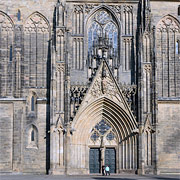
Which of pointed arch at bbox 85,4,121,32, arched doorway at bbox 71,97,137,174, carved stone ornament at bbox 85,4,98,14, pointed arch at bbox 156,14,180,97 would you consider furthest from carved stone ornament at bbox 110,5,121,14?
arched doorway at bbox 71,97,137,174

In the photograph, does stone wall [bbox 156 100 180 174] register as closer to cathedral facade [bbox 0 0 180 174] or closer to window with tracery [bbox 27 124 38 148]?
cathedral facade [bbox 0 0 180 174]

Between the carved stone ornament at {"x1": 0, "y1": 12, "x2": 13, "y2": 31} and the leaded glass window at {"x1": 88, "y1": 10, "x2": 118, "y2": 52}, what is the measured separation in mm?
5840

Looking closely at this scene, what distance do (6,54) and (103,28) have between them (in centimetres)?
739

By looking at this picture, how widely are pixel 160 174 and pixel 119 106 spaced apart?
Answer: 542 cm

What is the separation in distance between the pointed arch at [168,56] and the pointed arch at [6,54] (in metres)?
10.7

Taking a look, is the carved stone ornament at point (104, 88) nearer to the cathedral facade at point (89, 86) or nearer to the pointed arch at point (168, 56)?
the cathedral facade at point (89, 86)

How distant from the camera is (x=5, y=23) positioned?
33844 mm

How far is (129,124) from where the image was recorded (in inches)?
1273

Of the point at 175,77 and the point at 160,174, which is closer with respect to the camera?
the point at 160,174

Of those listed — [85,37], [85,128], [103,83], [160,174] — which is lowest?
[160,174]

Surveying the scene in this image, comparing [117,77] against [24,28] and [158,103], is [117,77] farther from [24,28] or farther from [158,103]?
[24,28]

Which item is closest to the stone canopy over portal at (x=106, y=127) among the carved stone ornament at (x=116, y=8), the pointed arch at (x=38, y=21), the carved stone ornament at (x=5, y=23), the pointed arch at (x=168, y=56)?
the pointed arch at (x=168, y=56)

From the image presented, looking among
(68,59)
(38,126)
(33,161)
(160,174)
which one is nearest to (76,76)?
(68,59)

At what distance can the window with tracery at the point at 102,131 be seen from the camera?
33.4 meters
